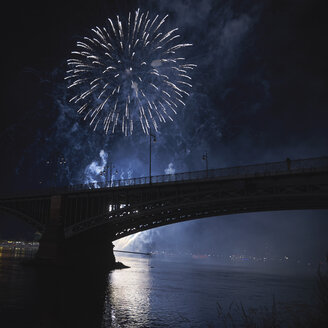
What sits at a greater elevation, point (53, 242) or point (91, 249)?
point (53, 242)

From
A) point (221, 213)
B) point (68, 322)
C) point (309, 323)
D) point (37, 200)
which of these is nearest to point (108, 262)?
point (37, 200)

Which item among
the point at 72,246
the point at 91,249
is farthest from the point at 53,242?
the point at 91,249

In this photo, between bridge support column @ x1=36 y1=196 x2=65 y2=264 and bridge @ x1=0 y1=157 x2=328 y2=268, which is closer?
bridge @ x1=0 y1=157 x2=328 y2=268

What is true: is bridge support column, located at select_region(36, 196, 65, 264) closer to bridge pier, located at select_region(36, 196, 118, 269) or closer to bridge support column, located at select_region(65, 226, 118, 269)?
bridge pier, located at select_region(36, 196, 118, 269)

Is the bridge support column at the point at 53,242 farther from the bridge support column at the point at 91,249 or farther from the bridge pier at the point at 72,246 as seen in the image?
the bridge support column at the point at 91,249

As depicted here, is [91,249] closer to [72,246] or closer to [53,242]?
[72,246]

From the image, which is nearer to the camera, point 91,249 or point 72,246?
point 72,246

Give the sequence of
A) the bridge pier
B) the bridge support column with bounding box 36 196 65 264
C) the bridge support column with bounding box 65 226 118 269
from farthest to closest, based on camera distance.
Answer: the bridge support column with bounding box 65 226 118 269 → the bridge pier → the bridge support column with bounding box 36 196 65 264
